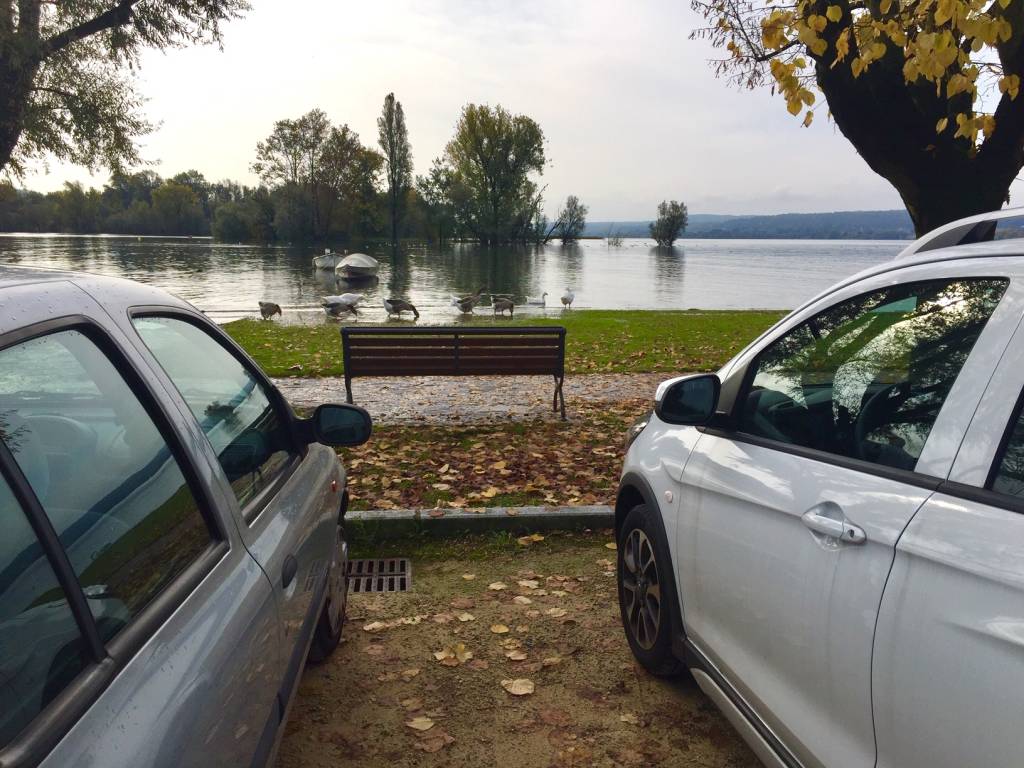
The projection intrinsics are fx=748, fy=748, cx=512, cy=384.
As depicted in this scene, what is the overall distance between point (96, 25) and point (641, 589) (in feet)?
50.2

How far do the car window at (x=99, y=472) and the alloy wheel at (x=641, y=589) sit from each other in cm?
195

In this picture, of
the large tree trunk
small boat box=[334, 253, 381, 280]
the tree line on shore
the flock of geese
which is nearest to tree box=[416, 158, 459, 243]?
the tree line on shore

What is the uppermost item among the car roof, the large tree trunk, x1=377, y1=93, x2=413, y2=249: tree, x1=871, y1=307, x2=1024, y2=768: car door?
x1=377, y1=93, x2=413, y2=249: tree

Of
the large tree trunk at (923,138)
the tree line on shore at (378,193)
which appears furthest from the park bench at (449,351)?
the tree line on shore at (378,193)

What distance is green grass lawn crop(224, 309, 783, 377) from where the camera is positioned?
11945 millimetres

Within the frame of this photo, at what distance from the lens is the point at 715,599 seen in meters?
2.60

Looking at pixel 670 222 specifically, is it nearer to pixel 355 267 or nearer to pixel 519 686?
pixel 355 267

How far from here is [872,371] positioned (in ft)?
8.02

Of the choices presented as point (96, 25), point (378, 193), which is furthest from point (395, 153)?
point (96, 25)

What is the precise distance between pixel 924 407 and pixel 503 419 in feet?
21.1

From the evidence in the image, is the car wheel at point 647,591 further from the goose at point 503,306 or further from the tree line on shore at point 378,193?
the tree line on shore at point 378,193

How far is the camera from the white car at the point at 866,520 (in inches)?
61.0

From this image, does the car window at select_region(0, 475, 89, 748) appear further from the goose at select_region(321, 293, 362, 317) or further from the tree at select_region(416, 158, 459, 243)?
the tree at select_region(416, 158, 459, 243)

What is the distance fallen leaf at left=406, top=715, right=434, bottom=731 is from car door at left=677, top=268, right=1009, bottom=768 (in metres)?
1.15
